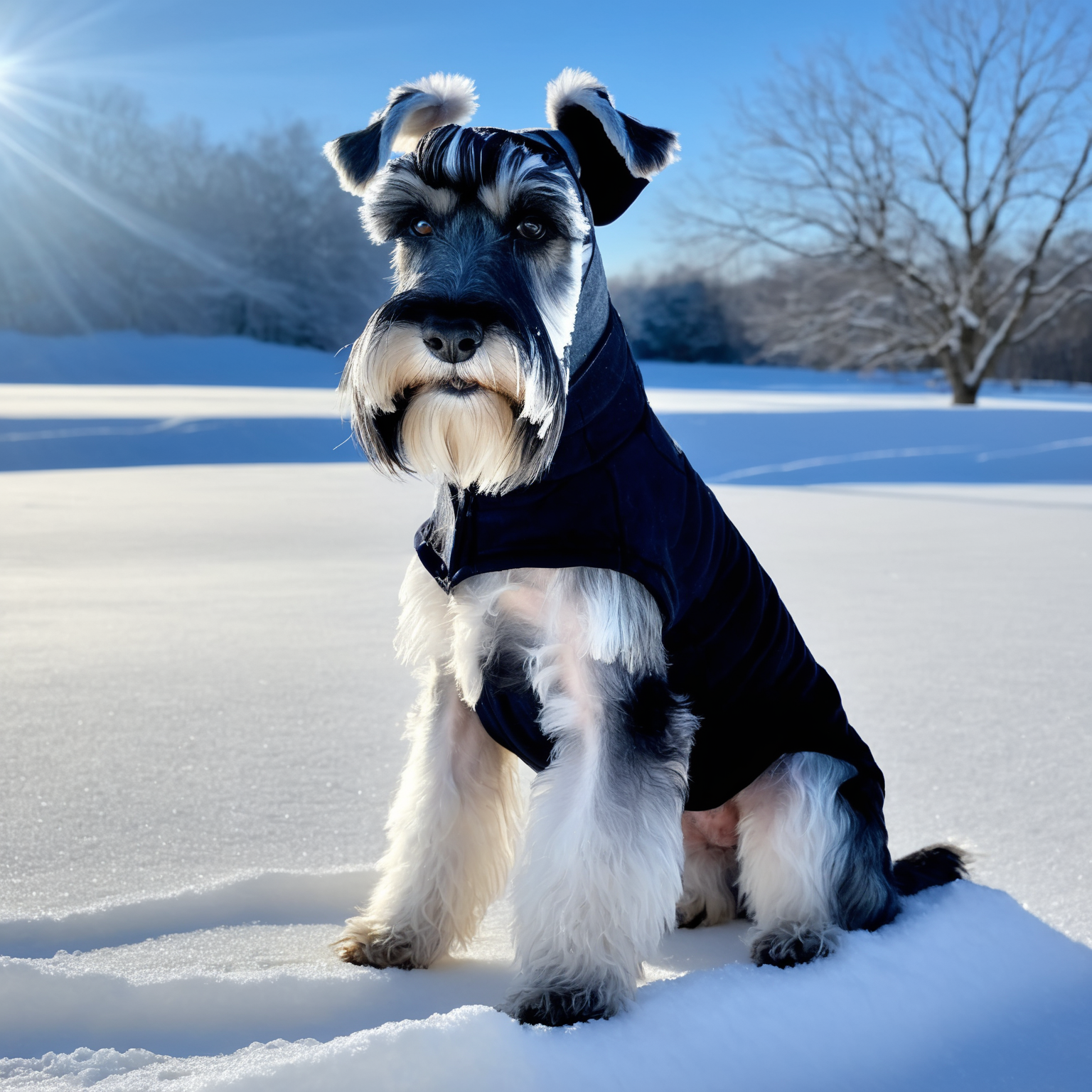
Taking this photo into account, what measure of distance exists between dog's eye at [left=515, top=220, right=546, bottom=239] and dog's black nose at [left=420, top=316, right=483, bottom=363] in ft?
0.83

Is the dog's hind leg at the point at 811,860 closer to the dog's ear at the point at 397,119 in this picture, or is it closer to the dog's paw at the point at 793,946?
the dog's paw at the point at 793,946

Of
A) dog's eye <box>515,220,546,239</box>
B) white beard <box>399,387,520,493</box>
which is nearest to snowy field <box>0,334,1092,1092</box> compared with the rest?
white beard <box>399,387,520,493</box>

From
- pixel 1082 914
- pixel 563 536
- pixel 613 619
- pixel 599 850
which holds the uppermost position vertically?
pixel 563 536

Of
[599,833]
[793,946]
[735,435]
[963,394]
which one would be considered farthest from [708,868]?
[963,394]

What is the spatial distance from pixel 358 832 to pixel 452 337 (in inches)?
52.1

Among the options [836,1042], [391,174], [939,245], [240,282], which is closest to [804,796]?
[836,1042]

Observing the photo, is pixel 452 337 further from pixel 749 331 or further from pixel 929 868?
pixel 749 331

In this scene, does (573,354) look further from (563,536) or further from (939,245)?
(939,245)

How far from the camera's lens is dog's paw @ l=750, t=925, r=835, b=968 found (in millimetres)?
1823

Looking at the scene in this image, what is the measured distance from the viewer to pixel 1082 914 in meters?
1.98

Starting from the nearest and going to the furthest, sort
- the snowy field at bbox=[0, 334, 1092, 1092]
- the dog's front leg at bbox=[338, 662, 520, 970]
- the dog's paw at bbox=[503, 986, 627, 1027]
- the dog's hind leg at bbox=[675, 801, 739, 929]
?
the snowy field at bbox=[0, 334, 1092, 1092], the dog's paw at bbox=[503, 986, 627, 1027], the dog's front leg at bbox=[338, 662, 520, 970], the dog's hind leg at bbox=[675, 801, 739, 929]

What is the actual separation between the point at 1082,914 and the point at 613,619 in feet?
3.72

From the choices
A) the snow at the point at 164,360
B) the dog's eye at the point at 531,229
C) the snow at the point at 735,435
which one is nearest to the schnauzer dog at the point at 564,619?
the dog's eye at the point at 531,229

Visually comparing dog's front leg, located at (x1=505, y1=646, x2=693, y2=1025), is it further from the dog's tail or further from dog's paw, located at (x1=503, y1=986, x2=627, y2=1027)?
the dog's tail
